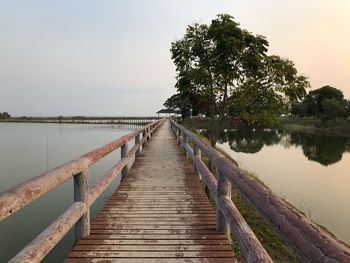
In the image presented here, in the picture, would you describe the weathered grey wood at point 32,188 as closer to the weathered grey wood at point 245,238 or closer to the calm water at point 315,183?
the weathered grey wood at point 245,238

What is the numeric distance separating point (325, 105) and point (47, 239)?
79.0 metres

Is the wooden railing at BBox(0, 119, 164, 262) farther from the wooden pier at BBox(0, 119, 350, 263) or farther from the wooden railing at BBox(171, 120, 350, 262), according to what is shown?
the wooden railing at BBox(171, 120, 350, 262)

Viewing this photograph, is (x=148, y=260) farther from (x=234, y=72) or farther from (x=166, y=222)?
(x=234, y=72)

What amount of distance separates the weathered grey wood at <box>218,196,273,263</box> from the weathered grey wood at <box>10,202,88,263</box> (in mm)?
1750

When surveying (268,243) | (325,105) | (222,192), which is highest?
(325,105)

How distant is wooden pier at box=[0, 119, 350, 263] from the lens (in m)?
2.13

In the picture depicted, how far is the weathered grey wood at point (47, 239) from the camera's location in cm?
275

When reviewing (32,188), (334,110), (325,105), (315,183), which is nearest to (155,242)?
(32,188)

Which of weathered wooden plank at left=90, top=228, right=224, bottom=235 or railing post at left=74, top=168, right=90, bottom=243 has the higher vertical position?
railing post at left=74, top=168, right=90, bottom=243

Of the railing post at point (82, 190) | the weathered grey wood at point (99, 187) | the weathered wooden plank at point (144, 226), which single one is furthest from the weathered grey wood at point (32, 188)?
the weathered wooden plank at point (144, 226)

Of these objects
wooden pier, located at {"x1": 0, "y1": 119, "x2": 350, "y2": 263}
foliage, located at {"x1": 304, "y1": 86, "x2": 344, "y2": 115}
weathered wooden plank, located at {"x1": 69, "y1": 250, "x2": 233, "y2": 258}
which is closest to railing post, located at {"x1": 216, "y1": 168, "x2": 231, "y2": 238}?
wooden pier, located at {"x1": 0, "y1": 119, "x2": 350, "y2": 263}

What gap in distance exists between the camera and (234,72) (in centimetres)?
1304

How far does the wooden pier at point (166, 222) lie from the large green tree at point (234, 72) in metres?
5.87

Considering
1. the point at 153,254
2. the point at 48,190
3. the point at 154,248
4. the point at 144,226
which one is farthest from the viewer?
the point at 144,226
